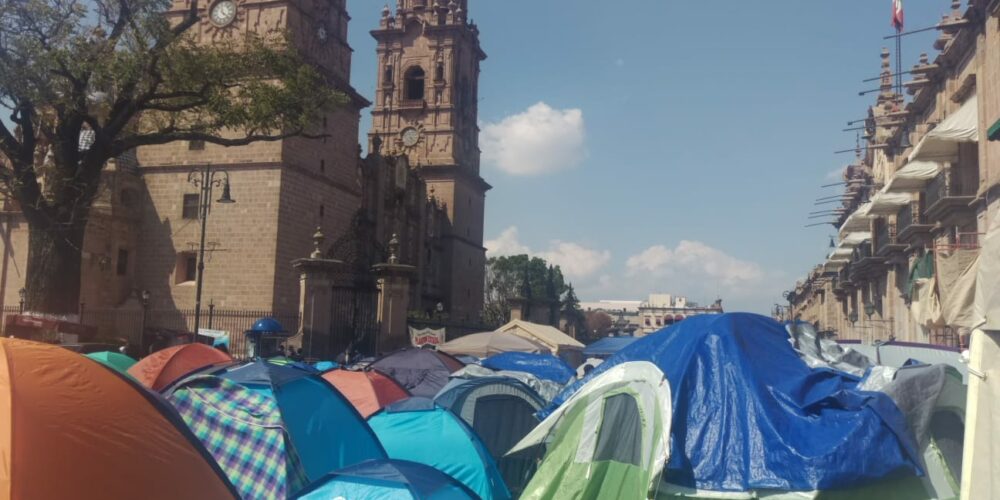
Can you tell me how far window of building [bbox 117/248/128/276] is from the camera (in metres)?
27.3

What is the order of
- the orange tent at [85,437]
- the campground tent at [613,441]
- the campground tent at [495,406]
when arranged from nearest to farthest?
the orange tent at [85,437] < the campground tent at [613,441] < the campground tent at [495,406]

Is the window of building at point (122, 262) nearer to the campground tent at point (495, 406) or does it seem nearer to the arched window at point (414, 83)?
the campground tent at point (495, 406)

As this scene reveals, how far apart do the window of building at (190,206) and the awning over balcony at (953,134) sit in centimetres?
2096

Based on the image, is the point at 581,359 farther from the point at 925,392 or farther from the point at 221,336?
the point at 925,392

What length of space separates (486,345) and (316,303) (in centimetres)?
511

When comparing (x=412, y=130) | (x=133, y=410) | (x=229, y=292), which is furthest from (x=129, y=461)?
(x=412, y=130)

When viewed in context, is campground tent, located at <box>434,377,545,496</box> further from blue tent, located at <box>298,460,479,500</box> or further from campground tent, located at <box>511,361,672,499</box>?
blue tent, located at <box>298,460,479,500</box>

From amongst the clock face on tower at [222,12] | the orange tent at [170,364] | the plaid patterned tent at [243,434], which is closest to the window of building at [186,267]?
the clock face on tower at [222,12]

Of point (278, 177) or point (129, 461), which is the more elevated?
point (278, 177)

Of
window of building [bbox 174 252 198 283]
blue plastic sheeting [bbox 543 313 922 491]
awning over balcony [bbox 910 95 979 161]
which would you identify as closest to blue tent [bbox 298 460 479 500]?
blue plastic sheeting [bbox 543 313 922 491]

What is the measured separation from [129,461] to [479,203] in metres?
42.8

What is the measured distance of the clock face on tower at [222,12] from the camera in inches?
1107

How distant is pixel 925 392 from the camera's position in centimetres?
774

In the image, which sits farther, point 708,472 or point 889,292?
point 889,292
